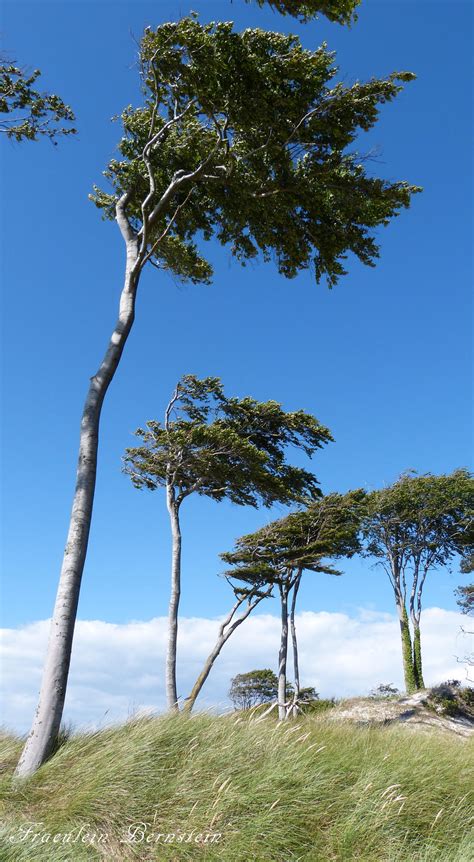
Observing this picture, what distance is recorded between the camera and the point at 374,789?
16.3 ft

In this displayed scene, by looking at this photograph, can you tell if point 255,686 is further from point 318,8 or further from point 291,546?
point 318,8

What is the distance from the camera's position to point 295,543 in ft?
74.1

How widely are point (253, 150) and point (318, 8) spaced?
2.19 m

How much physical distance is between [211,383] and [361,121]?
35.2 feet

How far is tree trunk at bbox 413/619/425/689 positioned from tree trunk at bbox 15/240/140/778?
2575cm

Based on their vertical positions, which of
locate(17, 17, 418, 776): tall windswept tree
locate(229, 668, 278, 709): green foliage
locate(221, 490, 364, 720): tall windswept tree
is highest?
locate(17, 17, 418, 776): tall windswept tree

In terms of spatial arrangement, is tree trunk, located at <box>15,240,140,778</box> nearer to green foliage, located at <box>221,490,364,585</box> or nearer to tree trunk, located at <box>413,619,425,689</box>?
green foliage, located at <box>221,490,364,585</box>

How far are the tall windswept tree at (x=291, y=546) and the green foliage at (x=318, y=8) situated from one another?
16.6m

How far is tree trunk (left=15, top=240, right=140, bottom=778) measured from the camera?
18.5ft

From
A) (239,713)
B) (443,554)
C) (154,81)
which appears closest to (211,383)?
(154,81)

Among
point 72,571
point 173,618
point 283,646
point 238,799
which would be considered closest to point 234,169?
point 72,571

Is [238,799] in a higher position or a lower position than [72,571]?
lower

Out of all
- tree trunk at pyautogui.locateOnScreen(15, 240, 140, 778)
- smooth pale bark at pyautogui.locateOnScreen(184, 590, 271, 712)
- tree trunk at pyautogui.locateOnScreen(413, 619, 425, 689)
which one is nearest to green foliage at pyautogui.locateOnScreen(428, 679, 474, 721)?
tree trunk at pyautogui.locateOnScreen(413, 619, 425, 689)

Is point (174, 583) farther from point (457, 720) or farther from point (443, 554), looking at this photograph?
point (443, 554)
